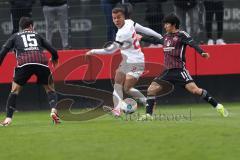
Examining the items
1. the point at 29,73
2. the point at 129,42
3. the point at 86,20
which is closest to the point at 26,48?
the point at 29,73

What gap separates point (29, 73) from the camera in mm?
14375

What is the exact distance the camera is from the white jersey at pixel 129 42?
1516 centimetres

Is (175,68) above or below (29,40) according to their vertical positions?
below

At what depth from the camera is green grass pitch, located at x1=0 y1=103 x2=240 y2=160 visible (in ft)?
32.4

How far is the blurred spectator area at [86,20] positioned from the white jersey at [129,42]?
3.74m

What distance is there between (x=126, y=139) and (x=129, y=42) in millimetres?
4425

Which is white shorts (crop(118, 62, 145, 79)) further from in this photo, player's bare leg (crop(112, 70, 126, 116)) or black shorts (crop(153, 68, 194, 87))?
black shorts (crop(153, 68, 194, 87))

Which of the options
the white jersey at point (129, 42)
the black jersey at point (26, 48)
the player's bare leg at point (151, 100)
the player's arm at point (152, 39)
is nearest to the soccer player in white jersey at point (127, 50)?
the white jersey at point (129, 42)

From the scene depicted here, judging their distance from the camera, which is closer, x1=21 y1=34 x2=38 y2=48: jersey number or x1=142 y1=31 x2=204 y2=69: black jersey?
x1=21 y1=34 x2=38 y2=48: jersey number

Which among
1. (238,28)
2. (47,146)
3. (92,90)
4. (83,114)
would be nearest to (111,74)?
(92,90)

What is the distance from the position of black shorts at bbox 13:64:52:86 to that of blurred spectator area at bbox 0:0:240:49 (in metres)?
4.70

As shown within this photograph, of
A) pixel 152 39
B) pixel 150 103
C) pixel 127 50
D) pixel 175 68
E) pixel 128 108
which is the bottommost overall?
pixel 128 108

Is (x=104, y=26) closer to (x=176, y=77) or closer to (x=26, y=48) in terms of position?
(x=176, y=77)

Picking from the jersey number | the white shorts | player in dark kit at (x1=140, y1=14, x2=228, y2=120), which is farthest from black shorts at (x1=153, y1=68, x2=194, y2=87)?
the jersey number
